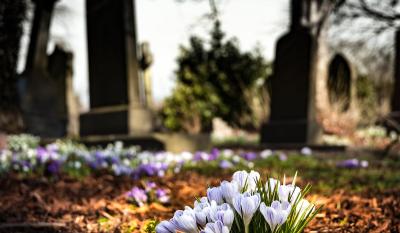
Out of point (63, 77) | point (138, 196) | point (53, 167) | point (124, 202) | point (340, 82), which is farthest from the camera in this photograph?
point (340, 82)

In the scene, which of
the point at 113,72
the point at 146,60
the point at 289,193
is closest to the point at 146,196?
the point at 289,193

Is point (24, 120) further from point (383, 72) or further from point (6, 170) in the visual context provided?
point (383, 72)

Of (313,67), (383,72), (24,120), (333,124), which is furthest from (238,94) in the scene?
(383,72)

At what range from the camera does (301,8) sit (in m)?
14.8

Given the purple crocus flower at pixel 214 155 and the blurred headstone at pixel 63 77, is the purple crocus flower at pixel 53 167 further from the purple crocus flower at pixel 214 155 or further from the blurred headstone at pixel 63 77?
the blurred headstone at pixel 63 77

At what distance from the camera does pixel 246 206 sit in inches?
59.8

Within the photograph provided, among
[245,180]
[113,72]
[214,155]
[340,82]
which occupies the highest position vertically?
[113,72]

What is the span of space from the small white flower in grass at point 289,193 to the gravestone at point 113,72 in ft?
25.3

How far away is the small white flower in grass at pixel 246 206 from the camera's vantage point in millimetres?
1513

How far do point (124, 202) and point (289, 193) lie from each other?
1.89m

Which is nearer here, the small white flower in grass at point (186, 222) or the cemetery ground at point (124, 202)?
the small white flower in grass at point (186, 222)

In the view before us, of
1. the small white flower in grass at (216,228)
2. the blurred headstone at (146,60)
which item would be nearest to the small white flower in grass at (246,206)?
the small white flower in grass at (216,228)

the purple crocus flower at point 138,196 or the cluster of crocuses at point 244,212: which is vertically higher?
the cluster of crocuses at point 244,212

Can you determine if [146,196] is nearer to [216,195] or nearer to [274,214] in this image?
[216,195]
